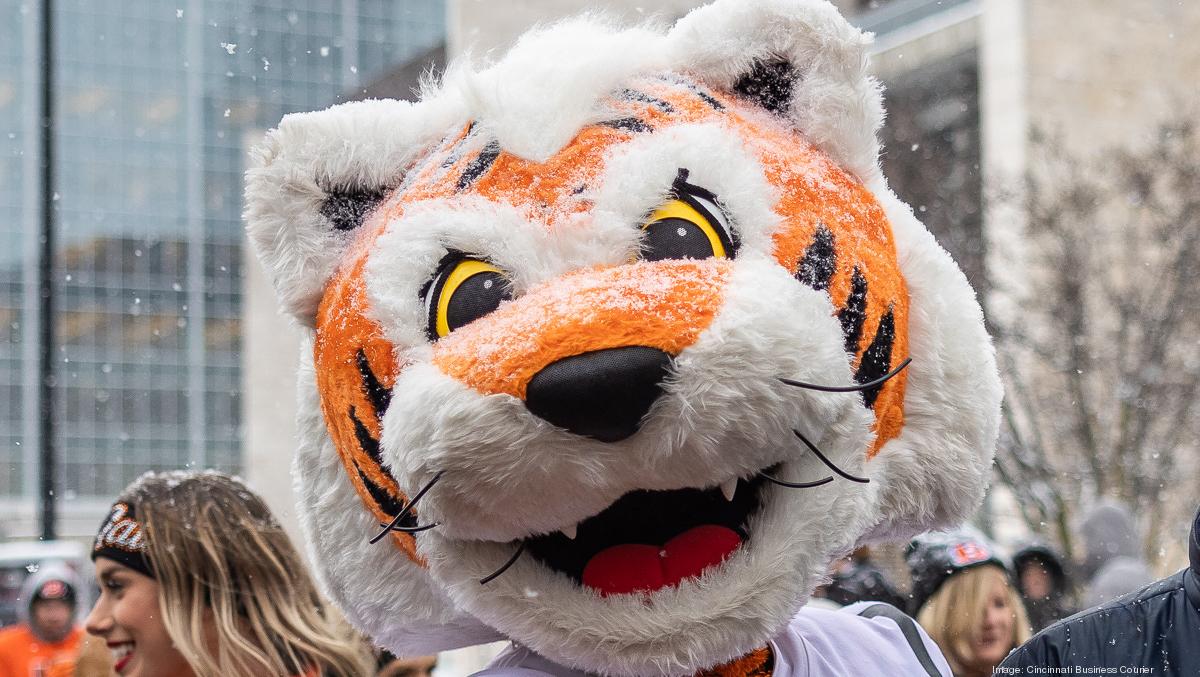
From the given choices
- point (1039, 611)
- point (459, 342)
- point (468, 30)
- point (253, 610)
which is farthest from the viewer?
point (468, 30)

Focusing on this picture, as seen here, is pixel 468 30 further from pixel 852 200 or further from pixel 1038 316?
pixel 852 200

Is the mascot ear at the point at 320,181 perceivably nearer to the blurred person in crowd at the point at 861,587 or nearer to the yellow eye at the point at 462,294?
the yellow eye at the point at 462,294

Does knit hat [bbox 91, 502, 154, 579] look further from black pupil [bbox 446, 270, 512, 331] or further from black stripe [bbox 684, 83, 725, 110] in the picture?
black stripe [bbox 684, 83, 725, 110]

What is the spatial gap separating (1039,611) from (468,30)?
590 inches

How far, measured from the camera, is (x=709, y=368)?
1.90 metres

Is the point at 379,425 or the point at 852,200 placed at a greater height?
the point at 852,200

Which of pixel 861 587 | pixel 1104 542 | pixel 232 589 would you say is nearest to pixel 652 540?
pixel 232 589

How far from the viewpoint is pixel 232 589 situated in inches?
139

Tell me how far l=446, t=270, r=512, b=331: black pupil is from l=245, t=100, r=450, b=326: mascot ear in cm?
34

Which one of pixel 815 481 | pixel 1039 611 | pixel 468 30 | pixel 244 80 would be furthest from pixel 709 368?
→ pixel 244 80

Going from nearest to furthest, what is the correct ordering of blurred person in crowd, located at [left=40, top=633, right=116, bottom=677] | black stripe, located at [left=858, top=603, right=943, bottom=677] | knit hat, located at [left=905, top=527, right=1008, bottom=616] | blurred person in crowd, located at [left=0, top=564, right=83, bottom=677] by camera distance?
black stripe, located at [left=858, top=603, right=943, bottom=677] < blurred person in crowd, located at [left=40, top=633, right=116, bottom=677] < knit hat, located at [left=905, top=527, right=1008, bottom=616] < blurred person in crowd, located at [left=0, top=564, right=83, bottom=677]

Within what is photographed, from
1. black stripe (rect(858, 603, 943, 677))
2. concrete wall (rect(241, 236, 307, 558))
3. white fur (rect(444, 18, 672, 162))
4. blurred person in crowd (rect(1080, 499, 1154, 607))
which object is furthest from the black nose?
concrete wall (rect(241, 236, 307, 558))

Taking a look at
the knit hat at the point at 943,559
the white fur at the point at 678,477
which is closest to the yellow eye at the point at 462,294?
the white fur at the point at 678,477

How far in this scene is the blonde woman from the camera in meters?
3.46
